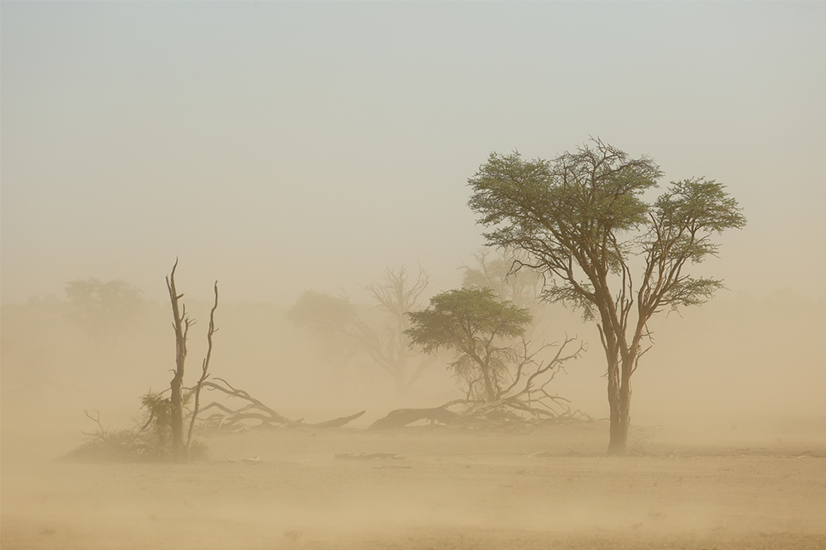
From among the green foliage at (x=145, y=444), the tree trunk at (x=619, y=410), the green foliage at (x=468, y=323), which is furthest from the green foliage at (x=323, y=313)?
the tree trunk at (x=619, y=410)

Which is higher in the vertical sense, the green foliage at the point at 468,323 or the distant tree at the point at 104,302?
the distant tree at the point at 104,302

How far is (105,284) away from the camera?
66.2 m

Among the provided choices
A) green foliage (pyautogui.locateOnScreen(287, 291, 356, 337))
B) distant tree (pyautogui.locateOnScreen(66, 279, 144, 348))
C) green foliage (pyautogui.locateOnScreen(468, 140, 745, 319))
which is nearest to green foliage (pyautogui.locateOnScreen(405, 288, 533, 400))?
green foliage (pyautogui.locateOnScreen(468, 140, 745, 319))

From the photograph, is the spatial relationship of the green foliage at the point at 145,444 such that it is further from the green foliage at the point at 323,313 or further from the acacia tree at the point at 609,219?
the green foliage at the point at 323,313

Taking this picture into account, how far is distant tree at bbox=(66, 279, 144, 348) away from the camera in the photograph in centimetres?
6544

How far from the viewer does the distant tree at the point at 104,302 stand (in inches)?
2576

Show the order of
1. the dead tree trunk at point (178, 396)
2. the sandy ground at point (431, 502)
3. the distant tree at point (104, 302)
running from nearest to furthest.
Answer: the sandy ground at point (431, 502) → the dead tree trunk at point (178, 396) → the distant tree at point (104, 302)

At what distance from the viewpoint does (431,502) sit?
12102 mm

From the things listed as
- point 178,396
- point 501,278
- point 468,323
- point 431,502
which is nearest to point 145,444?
point 178,396

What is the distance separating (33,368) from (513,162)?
53496 mm

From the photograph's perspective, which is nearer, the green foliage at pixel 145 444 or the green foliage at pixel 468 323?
the green foliage at pixel 145 444

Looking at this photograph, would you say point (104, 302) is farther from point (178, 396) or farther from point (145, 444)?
point (178, 396)

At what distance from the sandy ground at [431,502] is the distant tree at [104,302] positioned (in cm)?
4934

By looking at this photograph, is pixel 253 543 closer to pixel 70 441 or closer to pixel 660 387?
pixel 70 441
